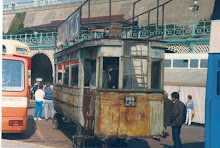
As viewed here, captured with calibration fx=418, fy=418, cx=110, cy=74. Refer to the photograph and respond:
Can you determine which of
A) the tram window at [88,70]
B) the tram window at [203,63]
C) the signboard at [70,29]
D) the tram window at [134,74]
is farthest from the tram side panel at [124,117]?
the tram window at [203,63]

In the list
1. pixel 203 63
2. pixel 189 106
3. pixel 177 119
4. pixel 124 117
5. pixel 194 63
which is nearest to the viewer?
pixel 124 117

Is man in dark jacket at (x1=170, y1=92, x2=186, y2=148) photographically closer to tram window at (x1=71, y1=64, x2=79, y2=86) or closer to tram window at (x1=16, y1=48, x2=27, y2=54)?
tram window at (x1=71, y1=64, x2=79, y2=86)

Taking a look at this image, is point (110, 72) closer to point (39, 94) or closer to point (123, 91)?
point (123, 91)

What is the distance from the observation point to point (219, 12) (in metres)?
9.63

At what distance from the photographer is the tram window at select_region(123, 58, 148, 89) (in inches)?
402

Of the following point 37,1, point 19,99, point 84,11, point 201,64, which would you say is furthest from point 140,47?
point 37,1

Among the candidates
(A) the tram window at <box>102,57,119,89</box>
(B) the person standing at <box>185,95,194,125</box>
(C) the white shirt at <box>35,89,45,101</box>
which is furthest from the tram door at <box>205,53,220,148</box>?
(B) the person standing at <box>185,95,194,125</box>

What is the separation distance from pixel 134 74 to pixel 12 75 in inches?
164

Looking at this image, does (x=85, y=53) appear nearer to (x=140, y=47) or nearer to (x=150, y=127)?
(x=140, y=47)

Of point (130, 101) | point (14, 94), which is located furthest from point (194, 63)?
point (130, 101)

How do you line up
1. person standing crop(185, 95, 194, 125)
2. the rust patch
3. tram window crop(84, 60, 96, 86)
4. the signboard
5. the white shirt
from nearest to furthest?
the rust patch
tram window crop(84, 60, 96, 86)
the signboard
the white shirt
person standing crop(185, 95, 194, 125)

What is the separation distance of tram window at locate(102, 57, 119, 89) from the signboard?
5.30ft

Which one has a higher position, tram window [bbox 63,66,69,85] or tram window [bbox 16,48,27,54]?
tram window [bbox 16,48,27,54]

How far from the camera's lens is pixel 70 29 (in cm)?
1312
